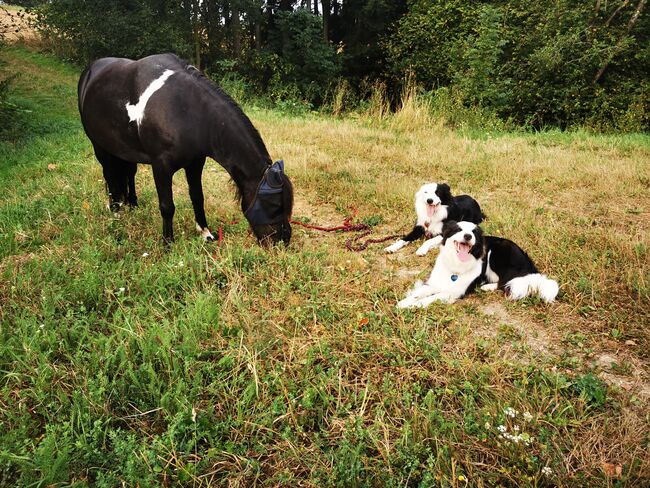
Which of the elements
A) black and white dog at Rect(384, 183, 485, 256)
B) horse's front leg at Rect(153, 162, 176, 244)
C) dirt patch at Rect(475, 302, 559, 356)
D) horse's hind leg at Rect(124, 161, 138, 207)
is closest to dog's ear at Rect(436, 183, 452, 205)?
black and white dog at Rect(384, 183, 485, 256)

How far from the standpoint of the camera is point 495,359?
242cm

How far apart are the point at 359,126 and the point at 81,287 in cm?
836

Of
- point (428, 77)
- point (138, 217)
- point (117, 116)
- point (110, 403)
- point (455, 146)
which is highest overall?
point (428, 77)

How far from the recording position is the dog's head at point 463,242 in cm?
305

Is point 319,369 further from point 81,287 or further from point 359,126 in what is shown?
point 359,126

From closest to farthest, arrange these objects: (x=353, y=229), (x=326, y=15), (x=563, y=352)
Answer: (x=563, y=352)
(x=353, y=229)
(x=326, y=15)

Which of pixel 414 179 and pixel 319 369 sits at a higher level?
pixel 414 179

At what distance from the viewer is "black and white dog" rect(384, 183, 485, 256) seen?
161 inches

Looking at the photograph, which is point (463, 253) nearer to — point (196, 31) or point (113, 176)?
point (113, 176)

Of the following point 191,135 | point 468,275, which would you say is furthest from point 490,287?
point 191,135

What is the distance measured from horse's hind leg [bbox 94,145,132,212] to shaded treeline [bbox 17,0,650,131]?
329 inches

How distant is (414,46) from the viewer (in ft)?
56.6

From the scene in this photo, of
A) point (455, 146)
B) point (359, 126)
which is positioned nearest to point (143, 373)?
point (455, 146)

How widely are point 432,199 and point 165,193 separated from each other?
266 centimetres
